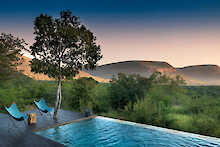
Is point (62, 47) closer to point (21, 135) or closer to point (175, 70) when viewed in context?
point (21, 135)

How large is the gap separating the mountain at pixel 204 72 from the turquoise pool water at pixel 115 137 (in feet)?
29.5

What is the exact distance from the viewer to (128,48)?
524 inches

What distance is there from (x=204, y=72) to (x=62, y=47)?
12642mm

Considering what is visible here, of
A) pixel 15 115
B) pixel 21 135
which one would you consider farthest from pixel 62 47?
pixel 21 135

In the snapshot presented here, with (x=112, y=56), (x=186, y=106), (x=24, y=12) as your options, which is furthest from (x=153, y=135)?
(x=24, y=12)

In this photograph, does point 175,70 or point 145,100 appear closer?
point 145,100

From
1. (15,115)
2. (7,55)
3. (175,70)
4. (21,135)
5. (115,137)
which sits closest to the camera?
Result: (21,135)

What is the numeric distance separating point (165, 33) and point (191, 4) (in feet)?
9.60

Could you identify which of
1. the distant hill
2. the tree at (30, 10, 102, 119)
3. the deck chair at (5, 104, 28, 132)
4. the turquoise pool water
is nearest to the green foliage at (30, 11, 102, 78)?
the tree at (30, 10, 102, 119)

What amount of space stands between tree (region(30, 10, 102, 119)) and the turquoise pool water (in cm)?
160

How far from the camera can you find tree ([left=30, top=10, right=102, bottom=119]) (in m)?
5.05

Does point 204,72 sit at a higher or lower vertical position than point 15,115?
higher

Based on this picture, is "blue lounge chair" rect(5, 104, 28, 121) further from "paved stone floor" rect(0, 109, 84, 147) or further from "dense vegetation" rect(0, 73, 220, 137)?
"dense vegetation" rect(0, 73, 220, 137)

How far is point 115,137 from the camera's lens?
398cm
